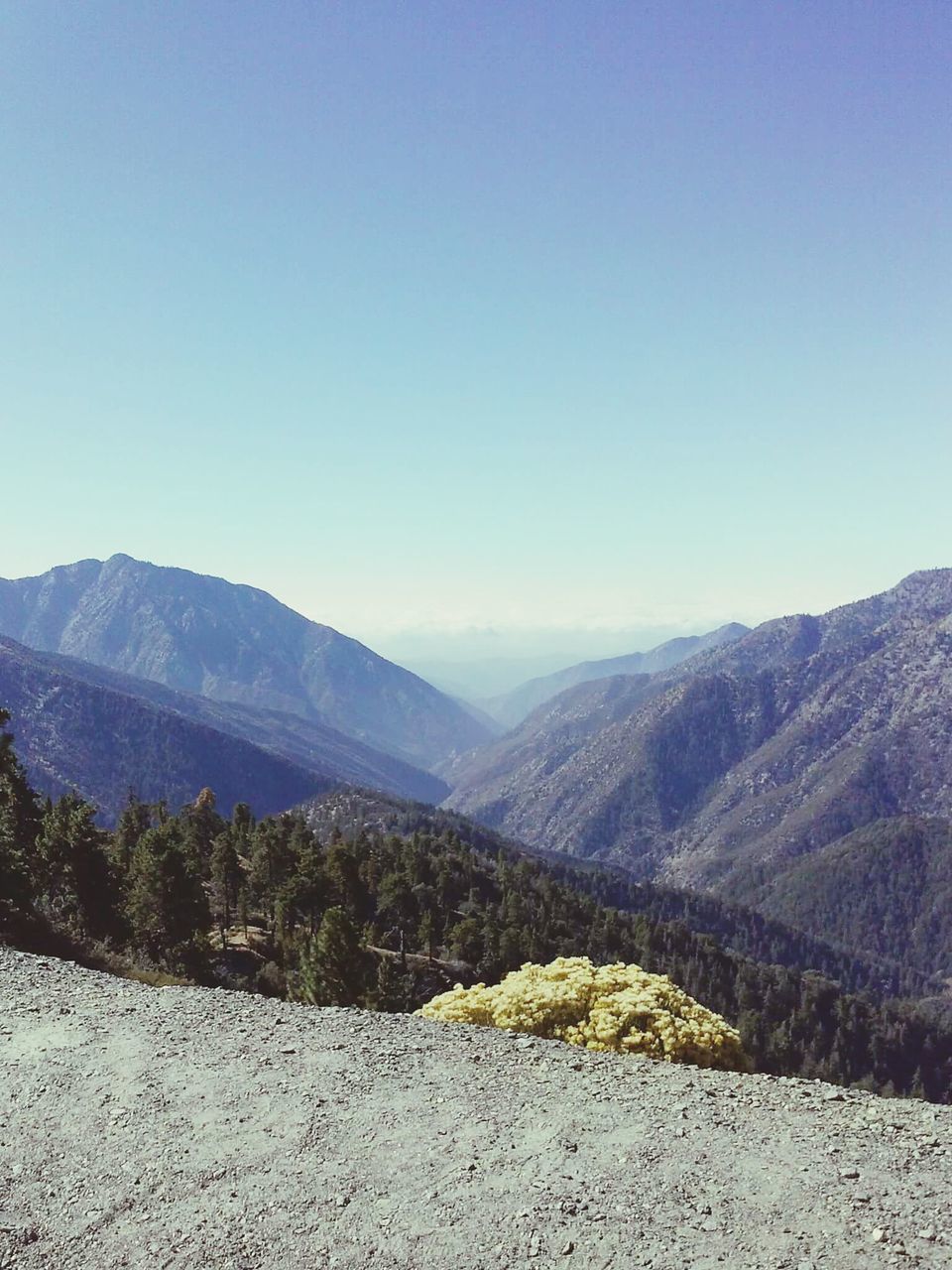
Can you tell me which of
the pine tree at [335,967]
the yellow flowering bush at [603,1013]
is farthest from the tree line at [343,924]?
the yellow flowering bush at [603,1013]

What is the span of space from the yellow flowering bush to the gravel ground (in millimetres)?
2157

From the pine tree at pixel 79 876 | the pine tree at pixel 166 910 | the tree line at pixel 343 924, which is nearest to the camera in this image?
the tree line at pixel 343 924

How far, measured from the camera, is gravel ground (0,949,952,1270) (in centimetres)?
929

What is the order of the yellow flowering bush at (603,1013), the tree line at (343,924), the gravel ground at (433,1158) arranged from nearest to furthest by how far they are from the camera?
the gravel ground at (433,1158) < the yellow flowering bush at (603,1013) < the tree line at (343,924)

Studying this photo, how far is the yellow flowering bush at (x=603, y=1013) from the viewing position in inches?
661

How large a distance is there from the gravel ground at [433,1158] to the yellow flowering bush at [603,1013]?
2.16 metres

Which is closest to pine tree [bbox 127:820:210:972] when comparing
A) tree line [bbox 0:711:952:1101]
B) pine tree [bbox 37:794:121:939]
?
tree line [bbox 0:711:952:1101]

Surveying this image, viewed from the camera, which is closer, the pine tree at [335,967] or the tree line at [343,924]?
the pine tree at [335,967]

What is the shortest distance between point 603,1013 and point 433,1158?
7.44 metres

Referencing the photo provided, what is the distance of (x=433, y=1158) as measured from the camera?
36.1ft

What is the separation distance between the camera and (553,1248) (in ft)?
30.2

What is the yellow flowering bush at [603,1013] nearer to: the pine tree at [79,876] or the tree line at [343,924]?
the tree line at [343,924]

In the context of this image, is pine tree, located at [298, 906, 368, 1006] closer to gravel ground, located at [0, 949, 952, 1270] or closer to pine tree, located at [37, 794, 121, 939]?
pine tree, located at [37, 794, 121, 939]

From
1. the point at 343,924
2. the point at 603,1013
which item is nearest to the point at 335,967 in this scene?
the point at 343,924
